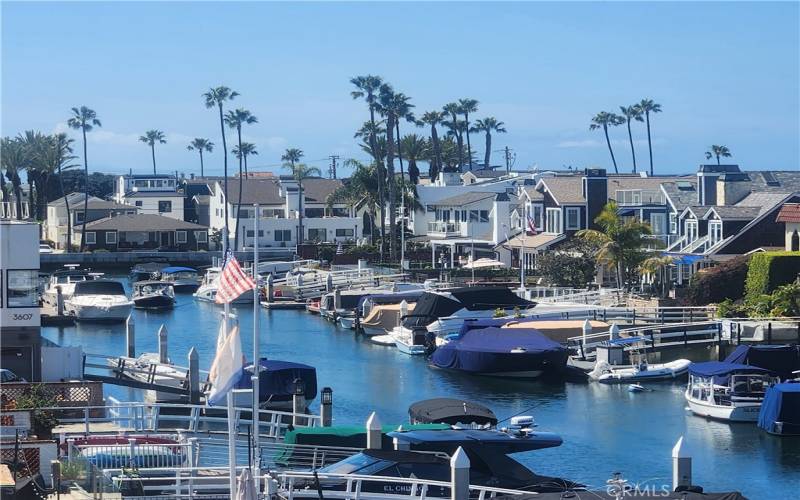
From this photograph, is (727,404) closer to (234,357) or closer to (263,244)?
(234,357)

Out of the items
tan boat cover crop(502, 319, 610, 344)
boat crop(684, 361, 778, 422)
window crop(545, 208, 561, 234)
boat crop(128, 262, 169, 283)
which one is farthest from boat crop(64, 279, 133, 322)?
boat crop(684, 361, 778, 422)

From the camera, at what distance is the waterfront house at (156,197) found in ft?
483

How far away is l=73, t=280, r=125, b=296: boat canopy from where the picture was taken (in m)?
86.3

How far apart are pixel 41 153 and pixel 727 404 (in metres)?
115

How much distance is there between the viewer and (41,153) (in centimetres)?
14962

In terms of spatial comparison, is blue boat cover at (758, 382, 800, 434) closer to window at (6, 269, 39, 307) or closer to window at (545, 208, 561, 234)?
window at (6, 269, 39, 307)

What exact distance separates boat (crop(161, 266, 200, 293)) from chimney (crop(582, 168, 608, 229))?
30561 millimetres

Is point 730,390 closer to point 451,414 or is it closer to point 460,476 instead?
point 451,414

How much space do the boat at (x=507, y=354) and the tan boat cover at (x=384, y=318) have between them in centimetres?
1601

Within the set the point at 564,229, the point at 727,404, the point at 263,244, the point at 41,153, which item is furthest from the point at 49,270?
the point at 727,404

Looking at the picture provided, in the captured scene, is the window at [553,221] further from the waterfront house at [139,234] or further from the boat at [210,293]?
the waterfront house at [139,234]

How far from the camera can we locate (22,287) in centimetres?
4234

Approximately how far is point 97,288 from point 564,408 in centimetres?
4395

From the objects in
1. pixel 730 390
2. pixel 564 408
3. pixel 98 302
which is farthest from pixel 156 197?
pixel 730 390
